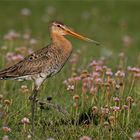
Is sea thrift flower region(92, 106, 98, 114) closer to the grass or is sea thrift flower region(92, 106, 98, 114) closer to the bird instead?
the grass

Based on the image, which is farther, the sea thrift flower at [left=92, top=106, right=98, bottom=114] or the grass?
the sea thrift flower at [left=92, top=106, right=98, bottom=114]

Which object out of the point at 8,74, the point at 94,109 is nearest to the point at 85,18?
the point at 8,74

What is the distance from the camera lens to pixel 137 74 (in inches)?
323

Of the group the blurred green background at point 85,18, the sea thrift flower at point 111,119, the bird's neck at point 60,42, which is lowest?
the sea thrift flower at point 111,119

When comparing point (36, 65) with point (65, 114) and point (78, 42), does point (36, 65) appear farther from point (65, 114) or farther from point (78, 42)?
point (78, 42)

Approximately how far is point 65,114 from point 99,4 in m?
17.3

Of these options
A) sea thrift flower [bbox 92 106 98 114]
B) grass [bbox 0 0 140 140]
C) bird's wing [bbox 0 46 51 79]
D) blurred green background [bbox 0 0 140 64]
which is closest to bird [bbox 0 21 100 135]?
bird's wing [bbox 0 46 51 79]

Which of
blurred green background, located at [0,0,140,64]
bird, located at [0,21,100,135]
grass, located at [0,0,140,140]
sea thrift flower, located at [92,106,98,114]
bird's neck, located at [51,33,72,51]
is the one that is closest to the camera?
grass, located at [0,0,140,140]

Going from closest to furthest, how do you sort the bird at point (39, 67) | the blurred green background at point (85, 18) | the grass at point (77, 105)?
the grass at point (77, 105), the bird at point (39, 67), the blurred green background at point (85, 18)

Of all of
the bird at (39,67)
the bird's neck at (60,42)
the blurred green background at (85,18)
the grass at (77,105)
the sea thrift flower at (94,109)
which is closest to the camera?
the grass at (77,105)

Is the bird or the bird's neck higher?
the bird's neck

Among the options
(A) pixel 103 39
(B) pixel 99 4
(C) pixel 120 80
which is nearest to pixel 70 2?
(B) pixel 99 4

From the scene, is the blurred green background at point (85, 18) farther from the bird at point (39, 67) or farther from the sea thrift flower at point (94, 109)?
the sea thrift flower at point (94, 109)

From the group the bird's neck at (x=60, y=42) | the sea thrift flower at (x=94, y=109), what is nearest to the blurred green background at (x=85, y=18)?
the bird's neck at (x=60, y=42)
